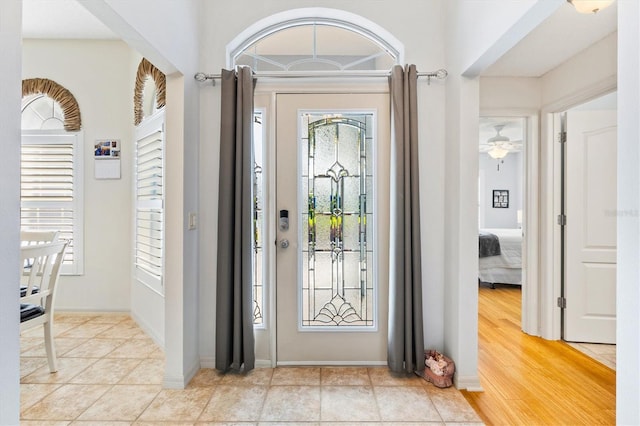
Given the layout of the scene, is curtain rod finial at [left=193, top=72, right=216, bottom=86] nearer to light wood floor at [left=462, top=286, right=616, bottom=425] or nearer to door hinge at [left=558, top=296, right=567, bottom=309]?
light wood floor at [left=462, top=286, right=616, bottom=425]

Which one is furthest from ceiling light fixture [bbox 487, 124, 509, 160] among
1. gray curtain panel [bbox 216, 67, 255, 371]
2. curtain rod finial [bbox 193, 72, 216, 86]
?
curtain rod finial [bbox 193, 72, 216, 86]

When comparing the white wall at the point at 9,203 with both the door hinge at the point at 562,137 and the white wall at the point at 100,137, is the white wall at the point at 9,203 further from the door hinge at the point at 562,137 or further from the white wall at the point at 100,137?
the door hinge at the point at 562,137

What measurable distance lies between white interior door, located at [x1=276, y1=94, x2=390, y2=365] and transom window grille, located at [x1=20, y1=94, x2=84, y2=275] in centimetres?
264

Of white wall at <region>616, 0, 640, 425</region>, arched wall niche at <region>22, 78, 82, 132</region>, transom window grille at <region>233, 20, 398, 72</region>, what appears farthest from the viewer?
arched wall niche at <region>22, 78, 82, 132</region>

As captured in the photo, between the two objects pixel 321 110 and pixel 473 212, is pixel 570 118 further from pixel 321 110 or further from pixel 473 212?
pixel 321 110

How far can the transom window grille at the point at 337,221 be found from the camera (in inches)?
102

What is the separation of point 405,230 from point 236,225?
1.20m

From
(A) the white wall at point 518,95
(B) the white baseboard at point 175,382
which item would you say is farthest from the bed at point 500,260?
(B) the white baseboard at point 175,382

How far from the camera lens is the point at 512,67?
10.3 ft

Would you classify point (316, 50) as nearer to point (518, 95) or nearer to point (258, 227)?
point (258, 227)

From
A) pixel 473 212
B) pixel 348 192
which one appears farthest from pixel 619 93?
pixel 348 192

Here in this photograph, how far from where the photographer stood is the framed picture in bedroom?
28.0 ft

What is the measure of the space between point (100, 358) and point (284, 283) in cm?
161

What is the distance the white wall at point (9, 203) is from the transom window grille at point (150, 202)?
1755mm
